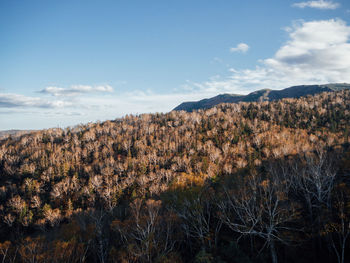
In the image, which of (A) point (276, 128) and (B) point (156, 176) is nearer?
(B) point (156, 176)

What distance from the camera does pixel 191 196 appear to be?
2005 inches

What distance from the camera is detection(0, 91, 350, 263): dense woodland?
28.7 metres

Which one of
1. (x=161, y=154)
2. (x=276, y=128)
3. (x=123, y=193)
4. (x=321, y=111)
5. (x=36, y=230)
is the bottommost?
(x=36, y=230)

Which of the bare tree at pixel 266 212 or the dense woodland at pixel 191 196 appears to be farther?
the dense woodland at pixel 191 196

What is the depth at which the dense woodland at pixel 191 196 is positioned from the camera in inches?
1131

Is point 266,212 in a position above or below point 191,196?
above

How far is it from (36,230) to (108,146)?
302 feet

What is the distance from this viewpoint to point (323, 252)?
28703mm

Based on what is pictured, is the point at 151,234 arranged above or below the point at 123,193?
above

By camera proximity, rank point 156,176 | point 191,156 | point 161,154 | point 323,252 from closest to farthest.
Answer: point 323,252, point 156,176, point 191,156, point 161,154

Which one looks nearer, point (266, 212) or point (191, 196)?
point (266, 212)

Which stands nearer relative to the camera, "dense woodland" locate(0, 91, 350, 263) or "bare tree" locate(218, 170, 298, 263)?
"bare tree" locate(218, 170, 298, 263)

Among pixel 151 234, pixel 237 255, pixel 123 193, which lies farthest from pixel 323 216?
pixel 123 193

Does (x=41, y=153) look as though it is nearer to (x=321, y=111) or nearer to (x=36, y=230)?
(x=36, y=230)
